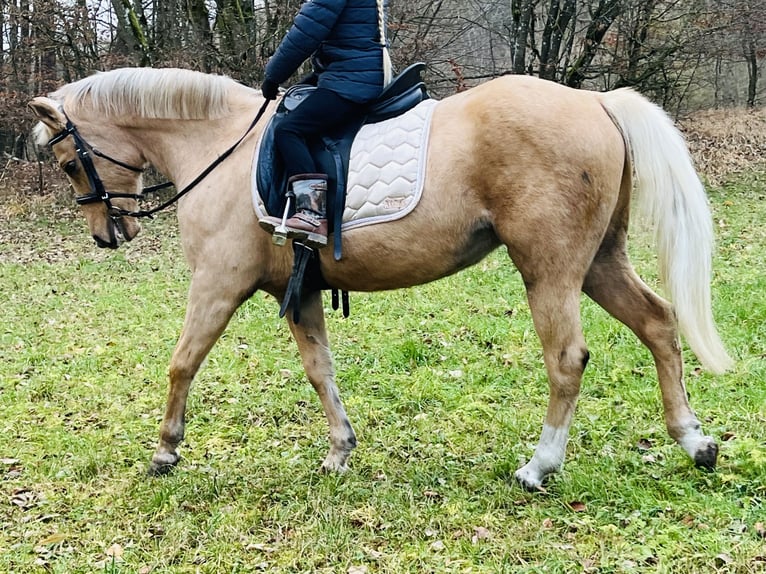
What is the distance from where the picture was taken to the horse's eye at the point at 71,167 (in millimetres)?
4711

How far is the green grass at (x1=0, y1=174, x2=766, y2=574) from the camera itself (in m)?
3.45

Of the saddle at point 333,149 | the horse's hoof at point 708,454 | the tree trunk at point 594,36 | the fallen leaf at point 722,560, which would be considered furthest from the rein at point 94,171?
the tree trunk at point 594,36

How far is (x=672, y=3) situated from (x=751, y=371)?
13.7 m

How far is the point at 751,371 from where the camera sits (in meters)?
5.22

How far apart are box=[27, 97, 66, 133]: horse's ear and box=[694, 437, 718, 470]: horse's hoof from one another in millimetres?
4278

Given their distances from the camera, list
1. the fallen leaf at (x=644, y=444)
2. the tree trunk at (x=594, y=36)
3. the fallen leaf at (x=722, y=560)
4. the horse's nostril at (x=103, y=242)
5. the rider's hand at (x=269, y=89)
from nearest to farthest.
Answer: the fallen leaf at (x=722, y=560), the rider's hand at (x=269, y=89), the fallen leaf at (x=644, y=444), the horse's nostril at (x=103, y=242), the tree trunk at (x=594, y=36)

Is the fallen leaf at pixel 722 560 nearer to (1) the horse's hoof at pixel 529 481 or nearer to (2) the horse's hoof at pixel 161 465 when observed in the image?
(1) the horse's hoof at pixel 529 481

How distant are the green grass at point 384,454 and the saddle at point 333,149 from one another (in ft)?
4.84

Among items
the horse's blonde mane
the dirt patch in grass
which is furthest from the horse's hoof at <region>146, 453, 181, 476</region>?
the dirt patch in grass

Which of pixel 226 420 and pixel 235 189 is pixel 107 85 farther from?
pixel 226 420

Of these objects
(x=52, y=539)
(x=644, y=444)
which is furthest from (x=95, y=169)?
(x=644, y=444)

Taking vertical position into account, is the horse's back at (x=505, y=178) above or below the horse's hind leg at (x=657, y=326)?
above

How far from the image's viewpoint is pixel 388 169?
390 centimetres

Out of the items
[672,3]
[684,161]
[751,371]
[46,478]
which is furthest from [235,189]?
[672,3]
